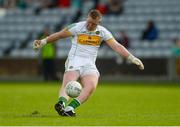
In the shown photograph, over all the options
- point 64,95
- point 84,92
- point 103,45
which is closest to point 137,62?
point 84,92

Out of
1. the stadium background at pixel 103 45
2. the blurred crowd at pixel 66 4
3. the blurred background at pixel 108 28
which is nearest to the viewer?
the stadium background at pixel 103 45

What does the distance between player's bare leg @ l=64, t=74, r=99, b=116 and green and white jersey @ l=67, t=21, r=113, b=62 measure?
48 centimetres

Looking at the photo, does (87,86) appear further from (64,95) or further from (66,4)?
(66,4)

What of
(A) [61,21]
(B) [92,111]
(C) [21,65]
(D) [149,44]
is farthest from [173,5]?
(B) [92,111]

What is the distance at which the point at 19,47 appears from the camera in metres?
41.3

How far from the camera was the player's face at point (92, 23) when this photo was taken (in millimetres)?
15172

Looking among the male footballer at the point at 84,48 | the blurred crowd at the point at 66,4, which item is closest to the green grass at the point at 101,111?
the male footballer at the point at 84,48

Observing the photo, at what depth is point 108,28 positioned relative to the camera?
1586 inches

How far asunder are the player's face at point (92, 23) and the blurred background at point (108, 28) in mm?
18103

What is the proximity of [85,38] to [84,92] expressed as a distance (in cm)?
115

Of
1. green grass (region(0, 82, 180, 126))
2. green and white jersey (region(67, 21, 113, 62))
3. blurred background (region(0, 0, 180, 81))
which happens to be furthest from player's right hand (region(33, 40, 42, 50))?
blurred background (region(0, 0, 180, 81))

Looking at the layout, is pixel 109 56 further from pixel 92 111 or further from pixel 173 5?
pixel 92 111

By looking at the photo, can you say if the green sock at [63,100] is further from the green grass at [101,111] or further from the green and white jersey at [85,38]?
the green and white jersey at [85,38]

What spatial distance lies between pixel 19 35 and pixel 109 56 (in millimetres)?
8178
